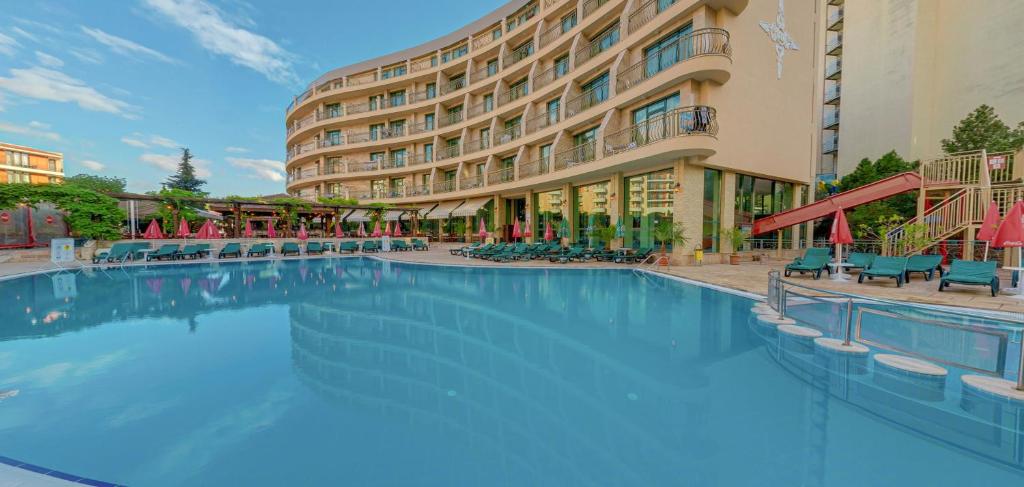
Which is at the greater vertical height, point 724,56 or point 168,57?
point 168,57

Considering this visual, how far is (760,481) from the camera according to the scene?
281cm

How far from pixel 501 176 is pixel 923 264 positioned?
2098cm

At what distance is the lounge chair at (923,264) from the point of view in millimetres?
11047

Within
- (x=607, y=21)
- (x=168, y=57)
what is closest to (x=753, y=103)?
(x=607, y=21)

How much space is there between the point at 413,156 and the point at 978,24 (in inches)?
1580

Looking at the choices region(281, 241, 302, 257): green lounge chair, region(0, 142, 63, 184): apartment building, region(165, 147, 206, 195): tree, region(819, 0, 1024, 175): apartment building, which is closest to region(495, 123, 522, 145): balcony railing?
region(281, 241, 302, 257): green lounge chair

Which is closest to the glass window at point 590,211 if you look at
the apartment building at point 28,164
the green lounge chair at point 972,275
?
the green lounge chair at point 972,275

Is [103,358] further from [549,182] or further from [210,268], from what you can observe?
[549,182]

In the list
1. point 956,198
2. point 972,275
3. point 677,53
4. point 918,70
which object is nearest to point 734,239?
point 956,198

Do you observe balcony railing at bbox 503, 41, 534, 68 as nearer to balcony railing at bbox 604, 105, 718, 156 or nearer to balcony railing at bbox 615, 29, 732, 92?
balcony railing at bbox 615, 29, 732, 92

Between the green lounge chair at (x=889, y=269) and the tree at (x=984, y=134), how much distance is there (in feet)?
59.3

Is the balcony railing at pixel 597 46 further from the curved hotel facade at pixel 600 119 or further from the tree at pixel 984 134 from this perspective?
the tree at pixel 984 134

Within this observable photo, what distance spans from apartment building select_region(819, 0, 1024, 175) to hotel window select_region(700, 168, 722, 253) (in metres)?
20.5

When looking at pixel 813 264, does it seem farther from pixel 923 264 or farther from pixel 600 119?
pixel 600 119
